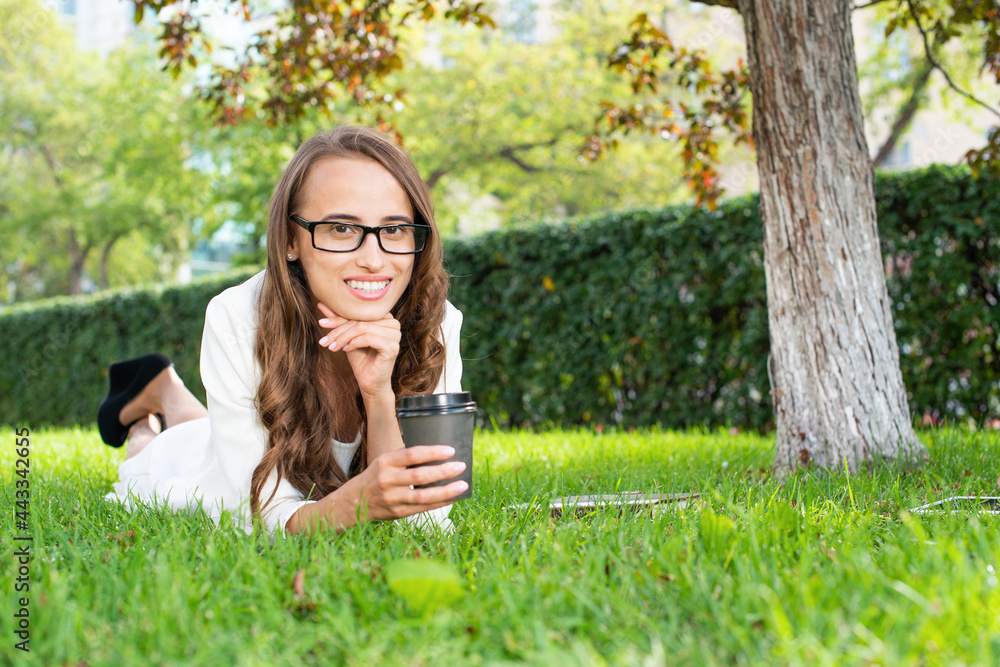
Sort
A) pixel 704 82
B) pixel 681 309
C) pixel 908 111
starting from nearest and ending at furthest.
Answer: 1. pixel 704 82
2. pixel 681 309
3. pixel 908 111

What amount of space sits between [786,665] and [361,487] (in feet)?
3.73

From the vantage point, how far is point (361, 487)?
197cm

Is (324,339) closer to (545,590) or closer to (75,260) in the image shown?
(545,590)

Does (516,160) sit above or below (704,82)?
above

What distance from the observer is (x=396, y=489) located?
6.01ft

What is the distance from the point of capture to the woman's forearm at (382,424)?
93.1 inches

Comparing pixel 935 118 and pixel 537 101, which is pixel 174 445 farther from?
pixel 935 118

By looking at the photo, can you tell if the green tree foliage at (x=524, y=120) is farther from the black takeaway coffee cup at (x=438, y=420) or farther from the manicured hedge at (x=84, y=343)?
the black takeaway coffee cup at (x=438, y=420)

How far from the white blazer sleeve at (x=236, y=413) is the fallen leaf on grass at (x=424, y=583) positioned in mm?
844

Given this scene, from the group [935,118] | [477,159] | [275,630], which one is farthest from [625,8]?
[275,630]

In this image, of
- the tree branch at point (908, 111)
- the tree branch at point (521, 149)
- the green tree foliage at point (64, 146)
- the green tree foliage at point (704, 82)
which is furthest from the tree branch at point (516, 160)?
the green tree foliage at point (704, 82)

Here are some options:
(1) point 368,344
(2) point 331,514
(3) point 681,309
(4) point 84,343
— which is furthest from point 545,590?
(4) point 84,343

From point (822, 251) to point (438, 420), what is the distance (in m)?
2.26

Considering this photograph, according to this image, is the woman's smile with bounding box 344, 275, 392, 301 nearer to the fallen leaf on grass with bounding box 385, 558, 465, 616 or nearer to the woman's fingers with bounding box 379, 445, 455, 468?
the woman's fingers with bounding box 379, 445, 455, 468
